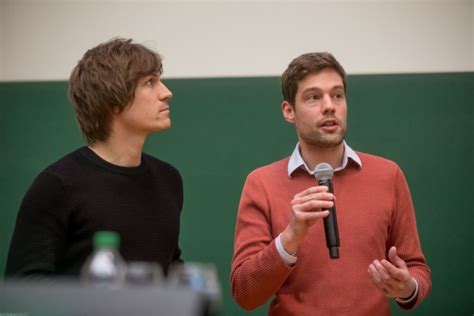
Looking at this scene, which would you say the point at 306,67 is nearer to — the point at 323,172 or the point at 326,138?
the point at 326,138

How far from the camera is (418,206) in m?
3.68

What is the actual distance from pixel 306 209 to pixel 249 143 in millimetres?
1662

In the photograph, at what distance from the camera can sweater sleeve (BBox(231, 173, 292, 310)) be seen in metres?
2.26

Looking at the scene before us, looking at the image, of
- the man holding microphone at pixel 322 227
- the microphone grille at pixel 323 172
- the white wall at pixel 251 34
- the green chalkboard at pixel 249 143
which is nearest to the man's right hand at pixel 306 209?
the man holding microphone at pixel 322 227

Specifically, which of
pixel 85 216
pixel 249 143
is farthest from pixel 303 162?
pixel 249 143

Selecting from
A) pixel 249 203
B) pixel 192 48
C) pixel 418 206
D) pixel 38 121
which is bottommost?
pixel 418 206

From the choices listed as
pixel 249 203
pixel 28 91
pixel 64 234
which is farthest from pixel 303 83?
pixel 28 91

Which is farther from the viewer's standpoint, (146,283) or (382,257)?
(382,257)

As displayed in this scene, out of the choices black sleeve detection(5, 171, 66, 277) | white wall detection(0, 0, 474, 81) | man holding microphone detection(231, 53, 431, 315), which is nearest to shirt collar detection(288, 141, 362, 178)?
man holding microphone detection(231, 53, 431, 315)

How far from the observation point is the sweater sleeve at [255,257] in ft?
7.42

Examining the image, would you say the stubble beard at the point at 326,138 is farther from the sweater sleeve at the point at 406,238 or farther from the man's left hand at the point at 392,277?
the man's left hand at the point at 392,277

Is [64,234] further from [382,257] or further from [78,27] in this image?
[78,27]

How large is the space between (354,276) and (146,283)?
141cm

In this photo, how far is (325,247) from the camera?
2.39m
